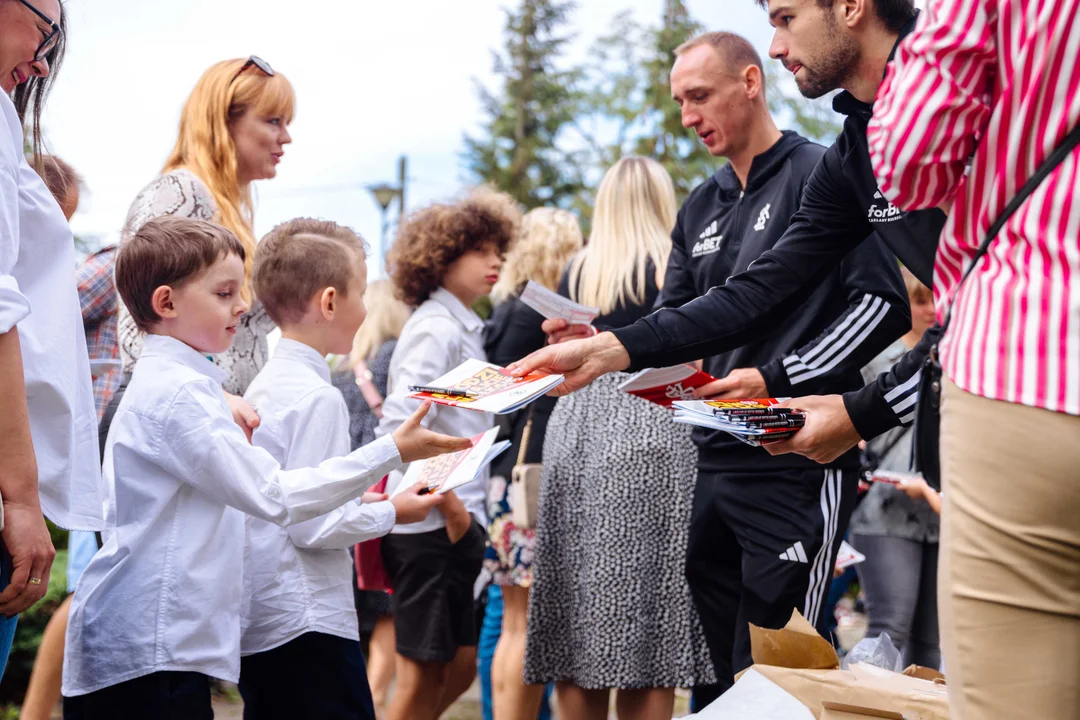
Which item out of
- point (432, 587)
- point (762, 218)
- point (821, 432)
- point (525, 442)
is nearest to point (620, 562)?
point (432, 587)

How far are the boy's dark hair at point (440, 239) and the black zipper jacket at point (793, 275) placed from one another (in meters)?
1.69

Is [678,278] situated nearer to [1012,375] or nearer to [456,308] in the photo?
[456,308]

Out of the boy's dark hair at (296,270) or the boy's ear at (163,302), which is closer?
the boy's ear at (163,302)

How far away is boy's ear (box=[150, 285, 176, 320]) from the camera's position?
285 centimetres

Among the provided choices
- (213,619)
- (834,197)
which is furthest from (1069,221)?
(213,619)

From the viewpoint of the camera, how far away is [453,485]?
112 inches

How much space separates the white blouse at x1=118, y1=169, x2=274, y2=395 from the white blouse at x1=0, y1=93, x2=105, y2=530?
3.56 ft

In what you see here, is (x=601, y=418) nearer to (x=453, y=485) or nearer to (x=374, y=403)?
(x=453, y=485)

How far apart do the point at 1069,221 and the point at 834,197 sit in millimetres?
1419

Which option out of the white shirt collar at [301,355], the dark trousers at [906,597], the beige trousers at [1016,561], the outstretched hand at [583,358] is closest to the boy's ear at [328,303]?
the white shirt collar at [301,355]

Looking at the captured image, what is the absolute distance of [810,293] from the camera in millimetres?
3146

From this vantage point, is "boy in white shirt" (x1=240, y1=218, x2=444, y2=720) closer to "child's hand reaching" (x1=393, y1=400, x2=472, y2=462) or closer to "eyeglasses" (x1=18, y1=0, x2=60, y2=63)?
"child's hand reaching" (x1=393, y1=400, x2=472, y2=462)

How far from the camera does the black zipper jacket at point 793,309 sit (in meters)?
3.08

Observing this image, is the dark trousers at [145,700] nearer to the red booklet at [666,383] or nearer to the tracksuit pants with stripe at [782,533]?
the red booklet at [666,383]
